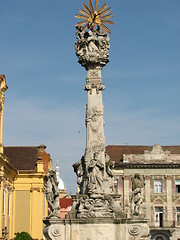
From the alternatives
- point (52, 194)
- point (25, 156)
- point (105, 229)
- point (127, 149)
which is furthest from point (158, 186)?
point (105, 229)

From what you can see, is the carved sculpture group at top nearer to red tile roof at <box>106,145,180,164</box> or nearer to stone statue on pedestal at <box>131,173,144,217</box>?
stone statue on pedestal at <box>131,173,144,217</box>

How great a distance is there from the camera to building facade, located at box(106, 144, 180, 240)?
148 ft

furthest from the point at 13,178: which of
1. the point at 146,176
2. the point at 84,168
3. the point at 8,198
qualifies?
the point at 84,168

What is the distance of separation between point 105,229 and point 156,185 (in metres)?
29.8

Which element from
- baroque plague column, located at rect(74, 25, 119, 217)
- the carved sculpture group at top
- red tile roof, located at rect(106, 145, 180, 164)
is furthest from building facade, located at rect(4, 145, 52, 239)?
the carved sculpture group at top

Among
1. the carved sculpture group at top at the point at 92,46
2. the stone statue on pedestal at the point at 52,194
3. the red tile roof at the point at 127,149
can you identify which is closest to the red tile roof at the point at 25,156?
the red tile roof at the point at 127,149

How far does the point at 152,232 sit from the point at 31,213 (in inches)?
Result: 409

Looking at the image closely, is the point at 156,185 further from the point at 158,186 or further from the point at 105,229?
the point at 105,229

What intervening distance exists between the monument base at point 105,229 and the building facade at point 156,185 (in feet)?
90.9

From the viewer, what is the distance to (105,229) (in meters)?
17.2

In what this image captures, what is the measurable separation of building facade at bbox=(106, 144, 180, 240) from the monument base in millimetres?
27701

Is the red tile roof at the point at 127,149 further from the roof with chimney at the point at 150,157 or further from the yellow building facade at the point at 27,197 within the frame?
the yellow building facade at the point at 27,197

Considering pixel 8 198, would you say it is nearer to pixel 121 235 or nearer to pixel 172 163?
pixel 172 163

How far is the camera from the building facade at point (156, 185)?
4522 cm
